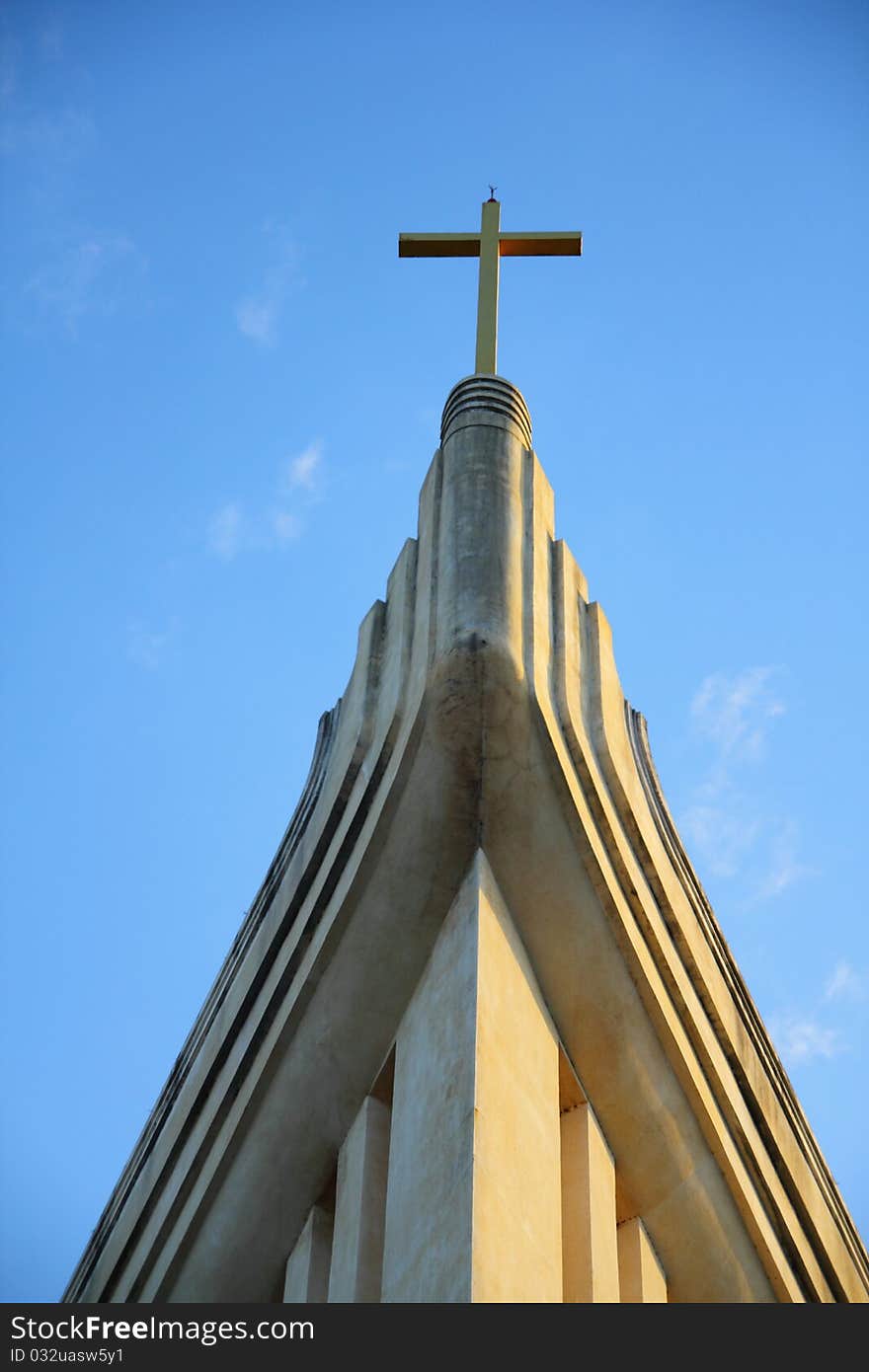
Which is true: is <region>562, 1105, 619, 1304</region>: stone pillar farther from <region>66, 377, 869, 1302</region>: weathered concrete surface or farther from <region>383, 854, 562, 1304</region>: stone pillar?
<region>383, 854, 562, 1304</region>: stone pillar

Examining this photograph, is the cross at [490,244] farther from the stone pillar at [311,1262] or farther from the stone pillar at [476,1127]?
the stone pillar at [311,1262]

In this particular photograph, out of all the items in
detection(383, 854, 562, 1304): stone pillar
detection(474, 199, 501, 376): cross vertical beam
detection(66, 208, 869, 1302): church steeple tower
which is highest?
detection(474, 199, 501, 376): cross vertical beam

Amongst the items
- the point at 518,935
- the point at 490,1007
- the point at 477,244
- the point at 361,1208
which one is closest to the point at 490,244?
the point at 477,244

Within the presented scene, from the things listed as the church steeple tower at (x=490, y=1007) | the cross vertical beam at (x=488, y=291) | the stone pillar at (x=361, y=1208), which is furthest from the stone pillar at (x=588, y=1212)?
the cross vertical beam at (x=488, y=291)

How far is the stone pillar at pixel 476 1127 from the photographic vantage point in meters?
10.6

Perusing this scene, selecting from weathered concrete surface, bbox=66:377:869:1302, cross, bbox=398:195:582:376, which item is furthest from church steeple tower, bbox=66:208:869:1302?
cross, bbox=398:195:582:376

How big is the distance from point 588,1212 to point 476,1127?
1585 millimetres

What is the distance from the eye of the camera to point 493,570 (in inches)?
489

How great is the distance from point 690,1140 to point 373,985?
2238 millimetres

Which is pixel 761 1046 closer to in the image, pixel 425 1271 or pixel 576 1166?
pixel 576 1166

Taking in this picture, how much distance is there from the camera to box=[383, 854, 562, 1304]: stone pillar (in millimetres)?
10617

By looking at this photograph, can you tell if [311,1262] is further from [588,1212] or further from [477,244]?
[477,244]

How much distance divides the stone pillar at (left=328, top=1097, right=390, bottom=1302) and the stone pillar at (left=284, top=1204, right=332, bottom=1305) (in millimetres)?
231

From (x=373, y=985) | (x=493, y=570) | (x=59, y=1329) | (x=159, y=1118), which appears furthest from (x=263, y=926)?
(x=59, y=1329)
